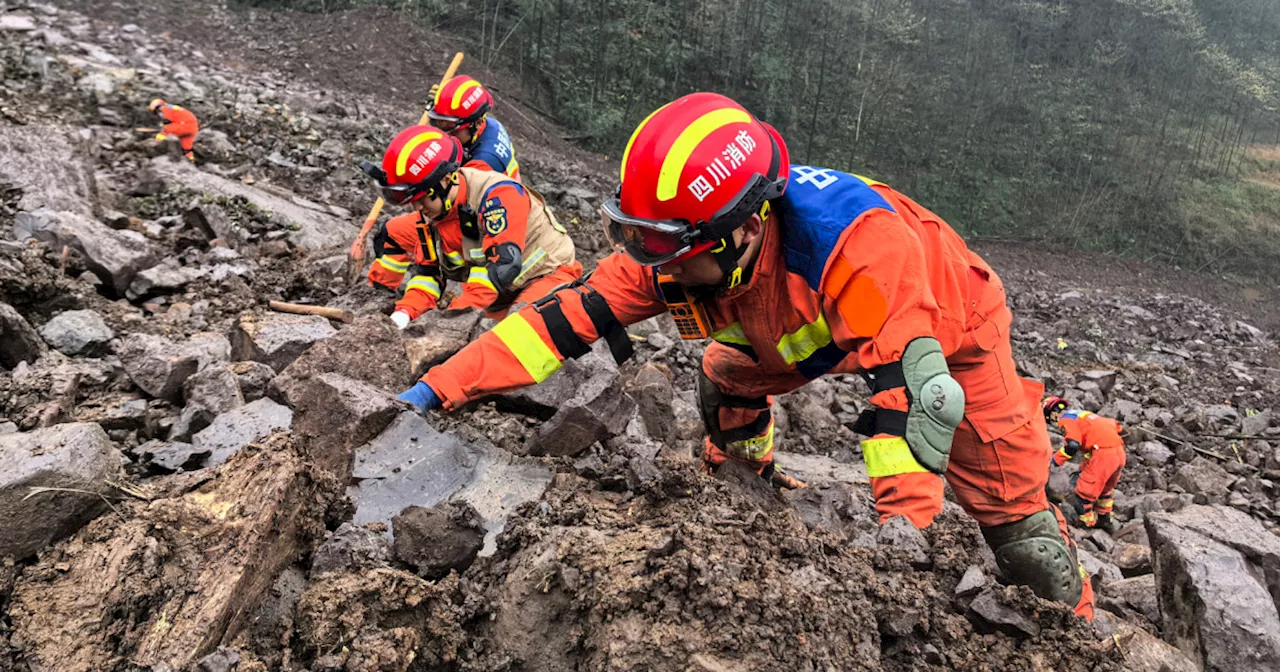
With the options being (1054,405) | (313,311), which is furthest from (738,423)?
(1054,405)

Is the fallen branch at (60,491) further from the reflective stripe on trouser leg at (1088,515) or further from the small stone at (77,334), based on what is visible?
the reflective stripe on trouser leg at (1088,515)

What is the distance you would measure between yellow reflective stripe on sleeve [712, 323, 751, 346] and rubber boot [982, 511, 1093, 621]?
1251 millimetres

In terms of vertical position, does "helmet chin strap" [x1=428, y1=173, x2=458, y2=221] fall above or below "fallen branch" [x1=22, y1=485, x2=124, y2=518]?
below

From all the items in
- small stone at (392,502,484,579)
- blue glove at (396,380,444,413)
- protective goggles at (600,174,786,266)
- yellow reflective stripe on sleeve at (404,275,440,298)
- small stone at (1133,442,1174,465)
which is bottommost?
small stone at (1133,442,1174,465)

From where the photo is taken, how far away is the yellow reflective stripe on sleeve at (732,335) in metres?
2.79

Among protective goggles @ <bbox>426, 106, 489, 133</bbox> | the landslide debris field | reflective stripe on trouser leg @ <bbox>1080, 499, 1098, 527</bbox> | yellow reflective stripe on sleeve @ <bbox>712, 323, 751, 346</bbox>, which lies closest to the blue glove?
the landslide debris field

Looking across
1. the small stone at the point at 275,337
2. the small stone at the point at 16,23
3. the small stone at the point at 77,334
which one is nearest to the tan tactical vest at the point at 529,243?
the small stone at the point at 275,337

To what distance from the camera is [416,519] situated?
213 cm

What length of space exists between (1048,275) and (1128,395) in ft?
42.4

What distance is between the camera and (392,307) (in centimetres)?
554

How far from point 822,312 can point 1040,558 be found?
4.42ft

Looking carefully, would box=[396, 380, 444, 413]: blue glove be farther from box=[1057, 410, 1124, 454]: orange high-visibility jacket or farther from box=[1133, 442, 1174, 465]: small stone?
box=[1133, 442, 1174, 465]: small stone

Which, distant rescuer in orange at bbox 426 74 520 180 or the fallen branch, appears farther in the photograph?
distant rescuer in orange at bbox 426 74 520 180

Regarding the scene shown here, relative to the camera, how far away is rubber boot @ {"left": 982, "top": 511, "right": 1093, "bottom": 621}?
2.76m
